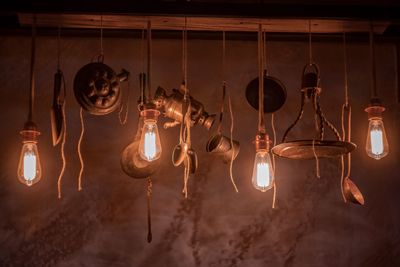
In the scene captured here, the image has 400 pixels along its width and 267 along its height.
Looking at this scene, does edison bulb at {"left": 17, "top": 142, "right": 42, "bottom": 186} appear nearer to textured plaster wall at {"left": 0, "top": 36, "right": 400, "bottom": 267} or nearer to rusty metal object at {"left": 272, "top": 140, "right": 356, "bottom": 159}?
rusty metal object at {"left": 272, "top": 140, "right": 356, "bottom": 159}

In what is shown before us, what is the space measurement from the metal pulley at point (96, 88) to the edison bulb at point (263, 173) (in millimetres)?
1109

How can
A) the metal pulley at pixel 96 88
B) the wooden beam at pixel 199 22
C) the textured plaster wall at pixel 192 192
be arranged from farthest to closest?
the textured plaster wall at pixel 192 192 → the metal pulley at pixel 96 88 → the wooden beam at pixel 199 22

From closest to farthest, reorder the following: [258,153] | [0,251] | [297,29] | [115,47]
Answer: [258,153] → [297,29] → [0,251] → [115,47]

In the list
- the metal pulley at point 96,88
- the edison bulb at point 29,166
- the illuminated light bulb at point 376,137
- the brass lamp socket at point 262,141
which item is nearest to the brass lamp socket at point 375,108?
the illuminated light bulb at point 376,137

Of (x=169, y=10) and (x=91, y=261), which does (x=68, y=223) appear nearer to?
(x=91, y=261)

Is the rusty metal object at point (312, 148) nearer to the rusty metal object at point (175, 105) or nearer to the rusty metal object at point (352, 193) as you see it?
the rusty metal object at point (352, 193)

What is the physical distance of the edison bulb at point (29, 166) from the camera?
14.6 feet

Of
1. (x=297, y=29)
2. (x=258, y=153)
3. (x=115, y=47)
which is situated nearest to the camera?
(x=258, y=153)

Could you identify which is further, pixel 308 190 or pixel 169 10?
pixel 308 190

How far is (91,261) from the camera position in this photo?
19.3 feet

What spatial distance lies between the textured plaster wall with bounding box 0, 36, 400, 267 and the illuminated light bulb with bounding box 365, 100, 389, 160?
1738 mm

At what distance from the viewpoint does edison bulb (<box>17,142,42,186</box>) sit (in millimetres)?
4441

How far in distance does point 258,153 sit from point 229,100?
1.66m

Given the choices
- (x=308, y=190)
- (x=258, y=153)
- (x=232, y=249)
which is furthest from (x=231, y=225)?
(x=258, y=153)
